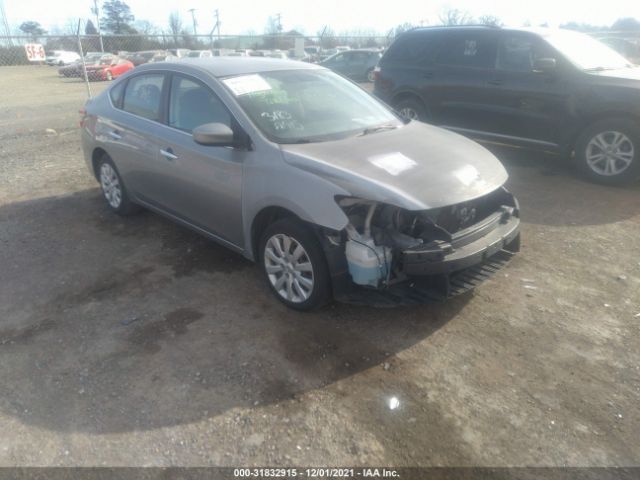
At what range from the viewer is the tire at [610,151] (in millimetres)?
6043

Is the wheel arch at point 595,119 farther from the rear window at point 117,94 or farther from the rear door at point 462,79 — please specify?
the rear window at point 117,94

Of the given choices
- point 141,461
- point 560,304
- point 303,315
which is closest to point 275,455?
point 141,461

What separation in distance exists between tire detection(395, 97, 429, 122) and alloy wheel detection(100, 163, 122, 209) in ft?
15.5

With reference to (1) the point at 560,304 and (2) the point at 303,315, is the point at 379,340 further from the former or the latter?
(1) the point at 560,304

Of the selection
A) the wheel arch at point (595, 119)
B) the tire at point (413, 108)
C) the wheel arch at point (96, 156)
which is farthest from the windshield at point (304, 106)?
the tire at point (413, 108)

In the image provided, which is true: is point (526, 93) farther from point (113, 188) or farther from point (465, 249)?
point (113, 188)

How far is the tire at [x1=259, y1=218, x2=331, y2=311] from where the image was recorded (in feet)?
11.0

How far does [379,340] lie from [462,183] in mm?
1202

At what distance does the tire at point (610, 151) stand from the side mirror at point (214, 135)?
4.95m

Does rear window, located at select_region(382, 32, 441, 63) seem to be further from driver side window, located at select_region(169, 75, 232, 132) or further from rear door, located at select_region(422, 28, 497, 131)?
driver side window, located at select_region(169, 75, 232, 132)

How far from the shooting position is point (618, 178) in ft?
20.5

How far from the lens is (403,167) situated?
11.1 ft

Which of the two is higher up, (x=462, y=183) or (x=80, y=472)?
(x=462, y=183)

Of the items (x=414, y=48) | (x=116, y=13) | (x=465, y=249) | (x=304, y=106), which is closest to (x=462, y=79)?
(x=414, y=48)
